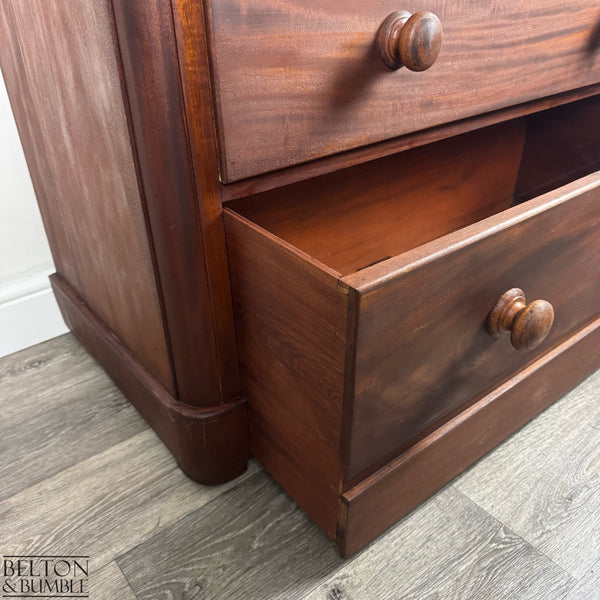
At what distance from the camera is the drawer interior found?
0.70 m

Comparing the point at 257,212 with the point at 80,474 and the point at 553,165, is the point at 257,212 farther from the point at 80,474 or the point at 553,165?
the point at 553,165

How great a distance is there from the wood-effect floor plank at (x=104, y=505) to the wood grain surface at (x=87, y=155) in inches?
4.7

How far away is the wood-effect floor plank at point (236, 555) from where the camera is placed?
562 mm

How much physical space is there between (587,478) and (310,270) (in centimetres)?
46

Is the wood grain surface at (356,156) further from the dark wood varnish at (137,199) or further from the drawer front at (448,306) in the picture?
the drawer front at (448,306)

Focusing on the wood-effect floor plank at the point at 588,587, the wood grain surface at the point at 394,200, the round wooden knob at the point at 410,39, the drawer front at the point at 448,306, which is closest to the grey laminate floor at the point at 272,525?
the wood-effect floor plank at the point at 588,587

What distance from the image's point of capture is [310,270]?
17.2 inches

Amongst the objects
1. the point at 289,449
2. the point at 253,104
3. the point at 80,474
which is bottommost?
the point at 80,474

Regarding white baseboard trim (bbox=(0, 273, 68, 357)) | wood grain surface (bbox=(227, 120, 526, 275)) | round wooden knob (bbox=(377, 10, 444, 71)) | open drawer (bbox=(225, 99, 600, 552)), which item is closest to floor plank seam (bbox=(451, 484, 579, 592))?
open drawer (bbox=(225, 99, 600, 552))

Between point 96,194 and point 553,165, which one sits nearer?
point 96,194

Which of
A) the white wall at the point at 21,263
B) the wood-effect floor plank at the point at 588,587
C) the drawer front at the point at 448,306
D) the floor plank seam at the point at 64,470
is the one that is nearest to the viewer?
the drawer front at the point at 448,306

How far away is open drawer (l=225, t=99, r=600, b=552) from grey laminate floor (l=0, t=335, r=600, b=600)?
63 mm

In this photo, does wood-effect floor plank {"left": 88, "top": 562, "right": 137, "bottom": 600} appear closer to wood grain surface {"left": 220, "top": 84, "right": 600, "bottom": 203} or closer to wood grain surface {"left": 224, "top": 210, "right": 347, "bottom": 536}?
wood grain surface {"left": 224, "top": 210, "right": 347, "bottom": 536}

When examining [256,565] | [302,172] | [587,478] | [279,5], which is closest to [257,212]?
[302,172]
